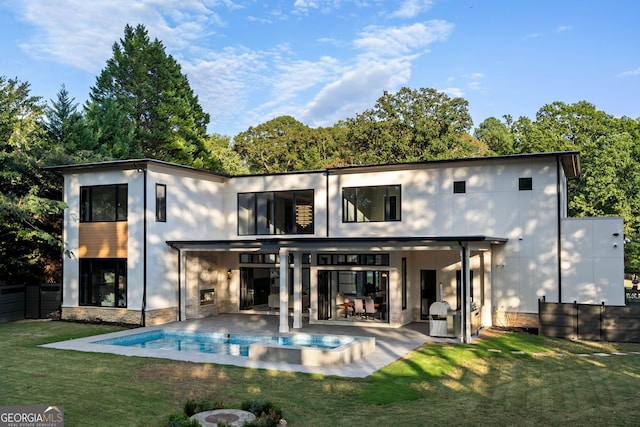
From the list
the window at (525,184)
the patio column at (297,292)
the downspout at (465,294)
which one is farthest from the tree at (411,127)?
the downspout at (465,294)

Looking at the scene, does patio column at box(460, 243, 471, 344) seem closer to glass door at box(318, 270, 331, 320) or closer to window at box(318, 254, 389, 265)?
window at box(318, 254, 389, 265)

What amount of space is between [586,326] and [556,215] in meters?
3.85

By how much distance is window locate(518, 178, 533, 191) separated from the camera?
752 inches

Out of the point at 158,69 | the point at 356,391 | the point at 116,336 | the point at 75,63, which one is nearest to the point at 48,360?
the point at 116,336

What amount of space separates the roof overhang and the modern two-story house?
0.06m

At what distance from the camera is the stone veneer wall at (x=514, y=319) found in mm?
18777

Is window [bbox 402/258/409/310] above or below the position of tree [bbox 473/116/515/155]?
below

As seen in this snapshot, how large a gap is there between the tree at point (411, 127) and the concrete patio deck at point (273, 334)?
78.3 ft

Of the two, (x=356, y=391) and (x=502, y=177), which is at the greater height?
(x=502, y=177)

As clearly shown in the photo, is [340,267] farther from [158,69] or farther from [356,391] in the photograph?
[158,69]

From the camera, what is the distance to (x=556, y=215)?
18.6 metres

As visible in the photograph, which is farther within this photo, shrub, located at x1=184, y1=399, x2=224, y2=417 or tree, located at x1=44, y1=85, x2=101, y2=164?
tree, located at x1=44, y1=85, x2=101, y2=164

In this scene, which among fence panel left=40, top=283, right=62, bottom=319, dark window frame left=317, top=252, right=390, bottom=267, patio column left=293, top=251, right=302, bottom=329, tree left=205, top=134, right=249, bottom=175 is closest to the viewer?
patio column left=293, top=251, right=302, bottom=329

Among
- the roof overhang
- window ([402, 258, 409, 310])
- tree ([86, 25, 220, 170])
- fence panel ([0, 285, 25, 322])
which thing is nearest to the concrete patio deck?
window ([402, 258, 409, 310])
